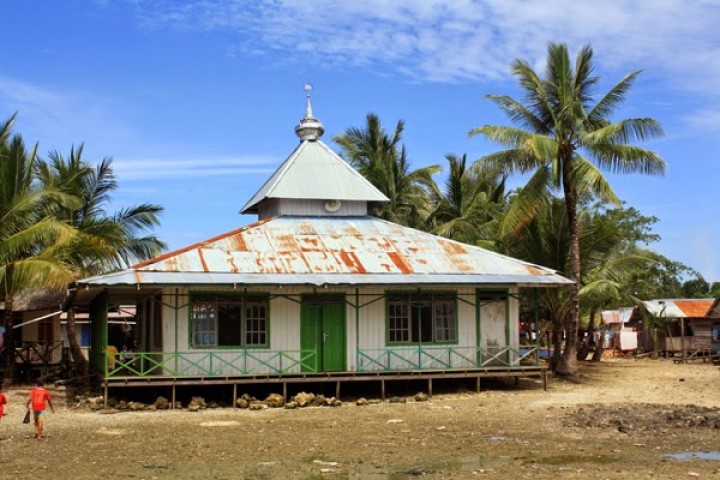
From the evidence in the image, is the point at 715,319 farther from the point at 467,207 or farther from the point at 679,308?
the point at 467,207

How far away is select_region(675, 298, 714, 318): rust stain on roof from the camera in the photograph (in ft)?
127

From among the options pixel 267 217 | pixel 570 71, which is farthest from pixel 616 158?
pixel 267 217

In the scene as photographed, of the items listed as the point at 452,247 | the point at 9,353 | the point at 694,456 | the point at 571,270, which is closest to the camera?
the point at 694,456

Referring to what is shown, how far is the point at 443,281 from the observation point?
21.0 metres

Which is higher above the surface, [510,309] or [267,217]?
[267,217]

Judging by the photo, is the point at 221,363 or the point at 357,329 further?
the point at 357,329

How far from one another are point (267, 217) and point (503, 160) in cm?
706

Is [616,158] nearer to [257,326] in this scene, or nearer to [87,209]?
[257,326]

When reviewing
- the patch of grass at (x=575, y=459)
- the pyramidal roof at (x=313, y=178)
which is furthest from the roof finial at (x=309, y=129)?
the patch of grass at (x=575, y=459)

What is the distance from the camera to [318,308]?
70.5ft

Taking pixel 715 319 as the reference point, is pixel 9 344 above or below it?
below

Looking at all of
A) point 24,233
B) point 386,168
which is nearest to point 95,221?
point 24,233

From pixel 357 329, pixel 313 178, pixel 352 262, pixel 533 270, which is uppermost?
pixel 313 178

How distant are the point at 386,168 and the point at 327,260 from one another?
14319 millimetres
